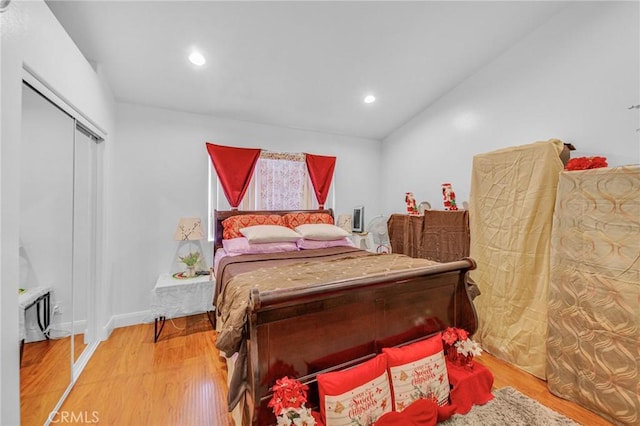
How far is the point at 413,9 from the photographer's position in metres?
2.24

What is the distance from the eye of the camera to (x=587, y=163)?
1.90m

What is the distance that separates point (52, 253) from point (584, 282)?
11.9ft

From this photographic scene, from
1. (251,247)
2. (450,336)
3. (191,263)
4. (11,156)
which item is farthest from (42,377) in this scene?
(450,336)

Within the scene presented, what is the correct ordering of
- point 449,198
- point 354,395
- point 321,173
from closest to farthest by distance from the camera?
1. point 354,395
2. point 449,198
3. point 321,173

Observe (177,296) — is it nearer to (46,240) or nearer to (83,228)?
(83,228)

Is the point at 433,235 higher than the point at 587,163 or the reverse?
the reverse

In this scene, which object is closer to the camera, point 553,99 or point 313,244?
point 553,99

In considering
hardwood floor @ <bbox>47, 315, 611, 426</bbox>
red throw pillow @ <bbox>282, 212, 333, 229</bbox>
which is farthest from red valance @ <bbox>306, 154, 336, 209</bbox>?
hardwood floor @ <bbox>47, 315, 611, 426</bbox>

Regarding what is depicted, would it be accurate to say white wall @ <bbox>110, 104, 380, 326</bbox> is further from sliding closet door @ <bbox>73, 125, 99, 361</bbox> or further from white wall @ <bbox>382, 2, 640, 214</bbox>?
white wall @ <bbox>382, 2, 640, 214</bbox>

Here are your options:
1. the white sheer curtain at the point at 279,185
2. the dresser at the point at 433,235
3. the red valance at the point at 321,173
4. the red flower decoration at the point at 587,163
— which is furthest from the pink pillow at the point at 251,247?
the red flower decoration at the point at 587,163

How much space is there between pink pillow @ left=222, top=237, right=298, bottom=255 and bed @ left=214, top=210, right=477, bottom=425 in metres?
0.60

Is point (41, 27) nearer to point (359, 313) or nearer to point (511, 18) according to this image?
point (359, 313)

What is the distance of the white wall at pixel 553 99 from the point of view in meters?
2.04

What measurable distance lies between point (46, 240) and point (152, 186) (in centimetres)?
158
